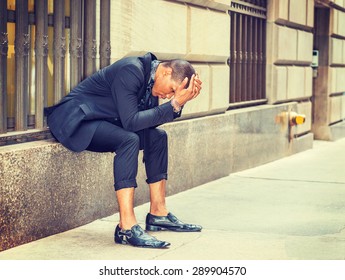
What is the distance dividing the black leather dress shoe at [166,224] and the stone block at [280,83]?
561 centimetres

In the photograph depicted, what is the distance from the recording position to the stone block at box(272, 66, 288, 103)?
462 inches

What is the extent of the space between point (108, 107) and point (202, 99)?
298 centimetres

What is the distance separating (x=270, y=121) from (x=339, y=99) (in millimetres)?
5050

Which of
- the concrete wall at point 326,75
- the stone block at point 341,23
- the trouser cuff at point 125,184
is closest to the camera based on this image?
the trouser cuff at point 125,184

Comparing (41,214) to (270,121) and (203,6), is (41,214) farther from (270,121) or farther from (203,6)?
(270,121)

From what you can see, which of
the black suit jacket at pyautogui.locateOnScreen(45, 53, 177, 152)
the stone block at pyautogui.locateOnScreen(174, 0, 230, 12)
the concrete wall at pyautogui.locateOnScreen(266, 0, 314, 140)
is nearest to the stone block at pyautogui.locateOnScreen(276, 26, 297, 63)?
the concrete wall at pyautogui.locateOnScreen(266, 0, 314, 140)

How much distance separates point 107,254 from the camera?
5602mm

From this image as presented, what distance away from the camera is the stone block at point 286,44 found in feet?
38.5

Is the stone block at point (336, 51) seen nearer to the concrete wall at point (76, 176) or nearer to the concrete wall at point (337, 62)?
the concrete wall at point (337, 62)

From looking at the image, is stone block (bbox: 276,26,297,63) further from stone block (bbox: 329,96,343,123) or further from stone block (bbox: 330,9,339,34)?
stone block (bbox: 329,96,343,123)

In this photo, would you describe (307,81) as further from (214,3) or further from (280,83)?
(214,3)

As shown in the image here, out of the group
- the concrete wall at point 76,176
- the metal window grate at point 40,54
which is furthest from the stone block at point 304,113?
the metal window grate at point 40,54

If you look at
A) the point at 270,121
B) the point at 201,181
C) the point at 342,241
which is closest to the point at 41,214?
the point at 342,241

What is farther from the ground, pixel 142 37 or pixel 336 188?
pixel 142 37
